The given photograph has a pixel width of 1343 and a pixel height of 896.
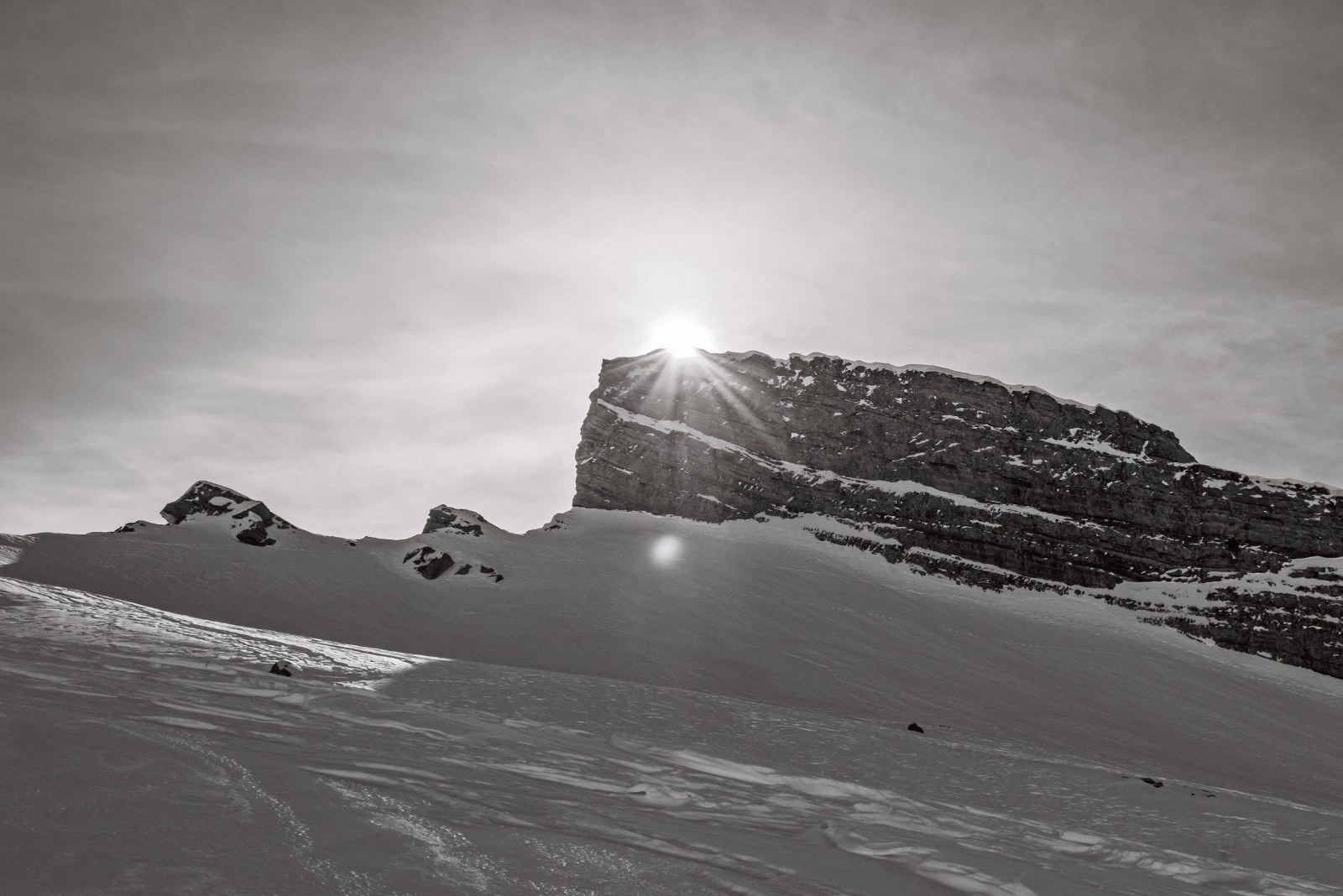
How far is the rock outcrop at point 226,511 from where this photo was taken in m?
37.1

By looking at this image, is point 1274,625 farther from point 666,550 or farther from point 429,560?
point 429,560

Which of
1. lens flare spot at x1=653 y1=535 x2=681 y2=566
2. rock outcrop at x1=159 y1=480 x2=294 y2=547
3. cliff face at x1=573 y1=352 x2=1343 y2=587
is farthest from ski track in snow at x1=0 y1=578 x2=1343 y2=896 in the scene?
cliff face at x1=573 y1=352 x2=1343 y2=587

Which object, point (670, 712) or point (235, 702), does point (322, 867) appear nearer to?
point (235, 702)

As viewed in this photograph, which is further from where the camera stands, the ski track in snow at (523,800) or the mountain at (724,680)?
the mountain at (724,680)

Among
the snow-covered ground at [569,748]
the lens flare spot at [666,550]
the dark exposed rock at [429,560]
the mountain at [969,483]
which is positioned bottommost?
the snow-covered ground at [569,748]

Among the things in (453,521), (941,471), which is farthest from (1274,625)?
(453,521)

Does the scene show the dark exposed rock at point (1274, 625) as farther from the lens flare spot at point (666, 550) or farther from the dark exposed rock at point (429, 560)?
the dark exposed rock at point (429, 560)

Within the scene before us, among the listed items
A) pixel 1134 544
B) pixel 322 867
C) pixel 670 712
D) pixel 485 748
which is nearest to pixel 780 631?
pixel 670 712

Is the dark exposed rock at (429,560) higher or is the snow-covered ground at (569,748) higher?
the dark exposed rock at (429,560)

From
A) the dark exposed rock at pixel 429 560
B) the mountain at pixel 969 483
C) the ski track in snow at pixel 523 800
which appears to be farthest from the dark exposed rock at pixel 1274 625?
the dark exposed rock at pixel 429 560

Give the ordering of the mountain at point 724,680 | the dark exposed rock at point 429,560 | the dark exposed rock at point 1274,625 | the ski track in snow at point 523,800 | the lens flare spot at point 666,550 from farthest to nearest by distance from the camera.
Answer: the dark exposed rock at point 1274,625
the lens flare spot at point 666,550
the dark exposed rock at point 429,560
the mountain at point 724,680
the ski track in snow at point 523,800

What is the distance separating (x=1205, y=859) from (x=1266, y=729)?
28424 millimetres

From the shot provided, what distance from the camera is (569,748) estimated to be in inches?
397

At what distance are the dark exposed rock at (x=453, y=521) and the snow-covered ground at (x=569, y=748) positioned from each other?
20.2 feet
